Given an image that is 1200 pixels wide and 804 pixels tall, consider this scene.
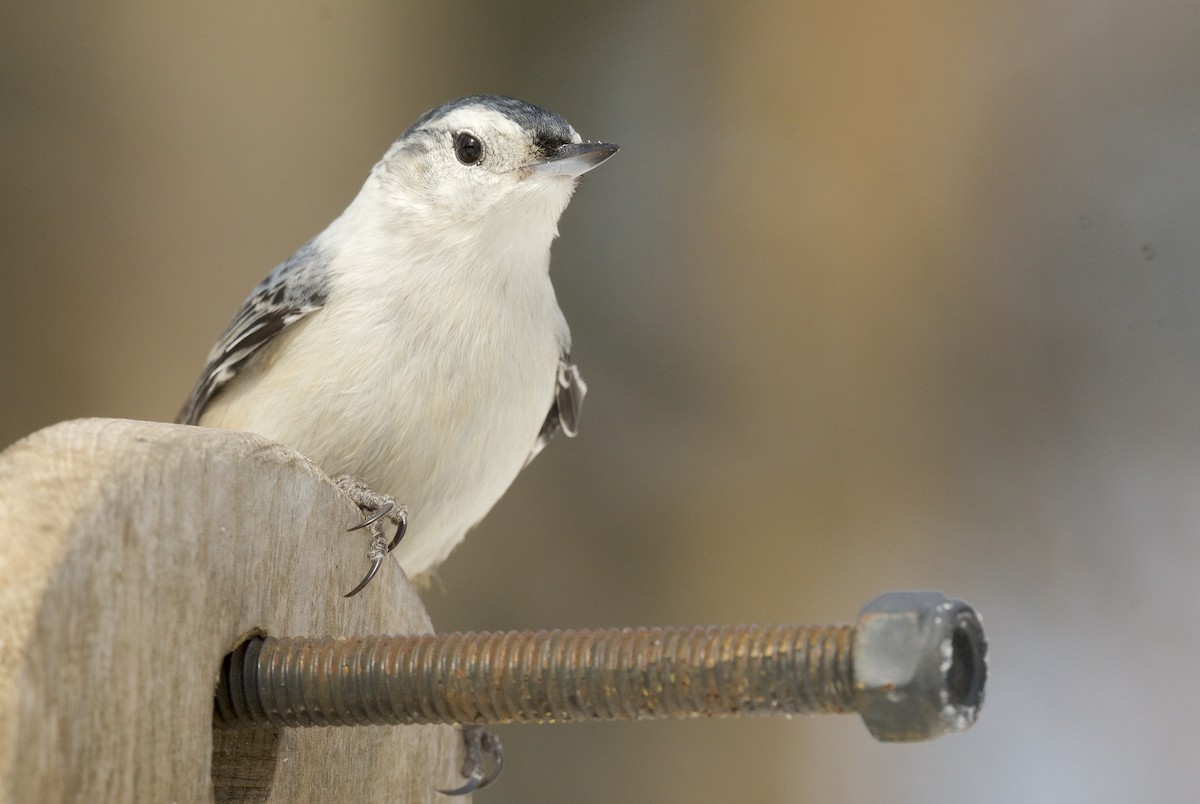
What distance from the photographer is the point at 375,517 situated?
106cm

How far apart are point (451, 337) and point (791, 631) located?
789mm

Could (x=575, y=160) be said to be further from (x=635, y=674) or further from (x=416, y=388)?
(x=635, y=674)

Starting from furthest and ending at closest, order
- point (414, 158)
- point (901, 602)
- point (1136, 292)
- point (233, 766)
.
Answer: point (1136, 292) → point (414, 158) → point (233, 766) → point (901, 602)

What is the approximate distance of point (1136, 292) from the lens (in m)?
2.27

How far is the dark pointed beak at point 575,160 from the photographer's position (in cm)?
156

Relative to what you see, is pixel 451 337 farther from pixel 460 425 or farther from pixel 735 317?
pixel 735 317

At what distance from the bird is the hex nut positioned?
2.42ft

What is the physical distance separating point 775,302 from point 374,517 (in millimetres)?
1549

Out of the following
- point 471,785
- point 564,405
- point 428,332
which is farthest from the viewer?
point 564,405

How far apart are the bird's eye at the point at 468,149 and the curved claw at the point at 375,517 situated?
23.5 inches

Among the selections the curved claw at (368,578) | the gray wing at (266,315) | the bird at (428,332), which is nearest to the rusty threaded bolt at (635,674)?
the curved claw at (368,578)

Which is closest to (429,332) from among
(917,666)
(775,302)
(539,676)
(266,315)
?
(266,315)

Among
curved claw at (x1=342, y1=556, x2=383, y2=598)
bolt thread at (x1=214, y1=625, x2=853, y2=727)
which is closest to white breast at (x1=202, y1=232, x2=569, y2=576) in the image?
curved claw at (x1=342, y1=556, x2=383, y2=598)

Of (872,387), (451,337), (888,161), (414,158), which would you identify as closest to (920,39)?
(888,161)
